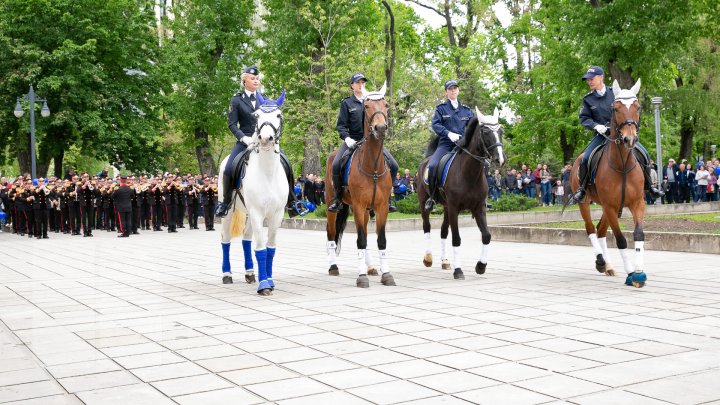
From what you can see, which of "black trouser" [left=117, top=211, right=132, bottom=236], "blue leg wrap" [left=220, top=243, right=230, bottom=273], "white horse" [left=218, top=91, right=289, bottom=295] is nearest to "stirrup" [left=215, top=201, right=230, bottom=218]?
"white horse" [left=218, top=91, right=289, bottom=295]

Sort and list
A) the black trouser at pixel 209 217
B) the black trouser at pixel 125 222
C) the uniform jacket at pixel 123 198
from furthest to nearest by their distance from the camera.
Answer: the black trouser at pixel 209 217
the uniform jacket at pixel 123 198
the black trouser at pixel 125 222

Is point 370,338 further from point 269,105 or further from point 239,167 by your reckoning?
point 239,167

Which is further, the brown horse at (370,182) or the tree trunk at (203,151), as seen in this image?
the tree trunk at (203,151)

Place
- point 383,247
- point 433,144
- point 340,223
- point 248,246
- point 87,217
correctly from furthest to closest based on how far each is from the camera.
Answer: point 87,217, point 433,144, point 340,223, point 248,246, point 383,247

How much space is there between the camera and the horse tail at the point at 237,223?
42.3 ft

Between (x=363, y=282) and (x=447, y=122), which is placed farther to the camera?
(x=447, y=122)

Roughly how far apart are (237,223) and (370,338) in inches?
216

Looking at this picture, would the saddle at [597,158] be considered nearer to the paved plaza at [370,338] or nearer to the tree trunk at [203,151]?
the paved plaza at [370,338]

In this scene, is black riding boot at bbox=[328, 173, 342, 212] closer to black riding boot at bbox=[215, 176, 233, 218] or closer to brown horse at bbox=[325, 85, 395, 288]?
brown horse at bbox=[325, 85, 395, 288]

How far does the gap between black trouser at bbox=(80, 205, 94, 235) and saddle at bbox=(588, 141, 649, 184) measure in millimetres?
23243

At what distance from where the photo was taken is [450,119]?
1391cm

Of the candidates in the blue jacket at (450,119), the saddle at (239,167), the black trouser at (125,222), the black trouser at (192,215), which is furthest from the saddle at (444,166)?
the black trouser at (192,215)

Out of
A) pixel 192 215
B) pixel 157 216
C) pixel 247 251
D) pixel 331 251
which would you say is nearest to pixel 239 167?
pixel 247 251

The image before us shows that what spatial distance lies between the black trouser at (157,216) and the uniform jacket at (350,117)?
21.6 m
